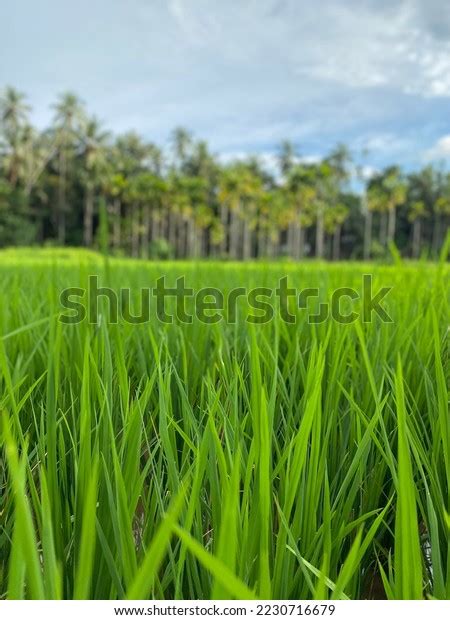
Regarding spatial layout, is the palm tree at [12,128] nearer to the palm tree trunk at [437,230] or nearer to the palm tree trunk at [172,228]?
the palm tree trunk at [172,228]

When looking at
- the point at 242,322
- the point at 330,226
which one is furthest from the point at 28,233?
the point at 242,322

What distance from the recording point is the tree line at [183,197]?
32.1 meters

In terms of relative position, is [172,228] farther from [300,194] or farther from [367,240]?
[367,240]

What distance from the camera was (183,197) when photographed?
3691 cm

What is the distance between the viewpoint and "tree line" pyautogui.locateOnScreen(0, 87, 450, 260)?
3206 centimetres

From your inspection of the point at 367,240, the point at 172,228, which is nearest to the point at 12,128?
the point at 172,228

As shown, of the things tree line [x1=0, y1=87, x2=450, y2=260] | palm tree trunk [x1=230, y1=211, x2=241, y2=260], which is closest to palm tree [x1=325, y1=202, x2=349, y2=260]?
tree line [x1=0, y1=87, x2=450, y2=260]

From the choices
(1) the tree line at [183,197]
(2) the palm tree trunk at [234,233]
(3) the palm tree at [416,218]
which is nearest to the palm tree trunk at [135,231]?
(1) the tree line at [183,197]

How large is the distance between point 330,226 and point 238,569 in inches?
1686

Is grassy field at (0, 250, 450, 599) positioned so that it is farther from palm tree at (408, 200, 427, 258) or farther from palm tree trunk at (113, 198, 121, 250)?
palm tree at (408, 200, 427, 258)

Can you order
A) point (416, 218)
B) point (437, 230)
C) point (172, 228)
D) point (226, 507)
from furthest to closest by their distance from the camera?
Result: point (437, 230) → point (416, 218) → point (172, 228) → point (226, 507)

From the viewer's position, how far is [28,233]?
3012 cm

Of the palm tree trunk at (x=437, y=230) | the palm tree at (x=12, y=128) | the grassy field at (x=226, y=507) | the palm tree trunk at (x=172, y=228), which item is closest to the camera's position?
the grassy field at (x=226, y=507)

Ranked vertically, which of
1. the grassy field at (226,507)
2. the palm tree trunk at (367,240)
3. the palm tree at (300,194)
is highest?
the palm tree at (300,194)
